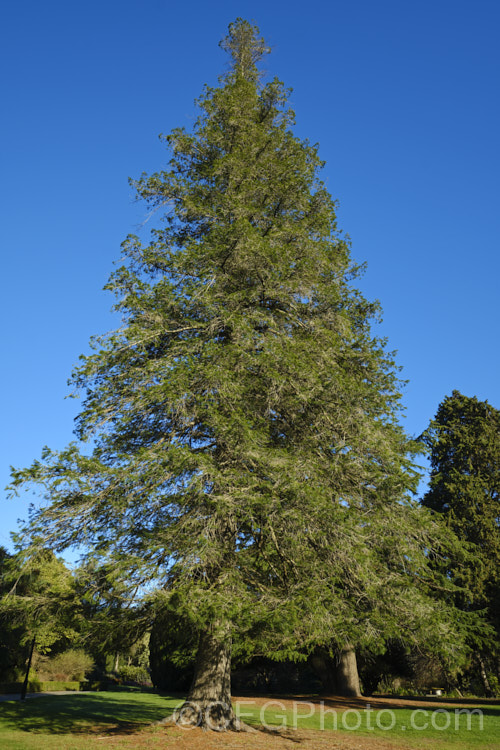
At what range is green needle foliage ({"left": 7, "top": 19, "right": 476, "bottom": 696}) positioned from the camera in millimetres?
8219

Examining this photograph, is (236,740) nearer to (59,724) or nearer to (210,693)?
(210,693)

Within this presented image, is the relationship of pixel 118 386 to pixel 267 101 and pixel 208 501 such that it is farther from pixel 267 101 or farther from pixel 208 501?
pixel 267 101

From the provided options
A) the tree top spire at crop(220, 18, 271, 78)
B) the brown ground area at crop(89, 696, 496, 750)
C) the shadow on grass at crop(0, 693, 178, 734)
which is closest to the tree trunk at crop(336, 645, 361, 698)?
the shadow on grass at crop(0, 693, 178, 734)

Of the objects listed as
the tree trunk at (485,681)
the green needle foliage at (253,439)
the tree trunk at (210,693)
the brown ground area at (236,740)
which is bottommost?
the tree trunk at (485,681)

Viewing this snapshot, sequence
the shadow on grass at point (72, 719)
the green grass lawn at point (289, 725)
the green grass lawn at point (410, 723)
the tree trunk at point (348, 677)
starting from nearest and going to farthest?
the green grass lawn at point (289, 725) → the shadow on grass at point (72, 719) → the green grass lawn at point (410, 723) → the tree trunk at point (348, 677)

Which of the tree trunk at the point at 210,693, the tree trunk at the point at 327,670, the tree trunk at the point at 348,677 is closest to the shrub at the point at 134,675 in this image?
the tree trunk at the point at 327,670

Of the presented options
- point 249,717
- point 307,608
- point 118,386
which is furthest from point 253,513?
point 249,717

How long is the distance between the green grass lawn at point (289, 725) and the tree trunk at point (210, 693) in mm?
623

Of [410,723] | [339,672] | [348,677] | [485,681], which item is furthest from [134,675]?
[410,723]

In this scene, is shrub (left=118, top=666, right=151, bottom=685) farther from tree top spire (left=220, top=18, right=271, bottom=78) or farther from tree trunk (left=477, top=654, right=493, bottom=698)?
tree top spire (left=220, top=18, right=271, bottom=78)

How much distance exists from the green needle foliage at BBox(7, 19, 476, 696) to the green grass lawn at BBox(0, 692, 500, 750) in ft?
8.95

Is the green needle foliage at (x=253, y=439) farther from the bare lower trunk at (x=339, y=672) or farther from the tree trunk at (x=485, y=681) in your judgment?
the tree trunk at (x=485, y=681)

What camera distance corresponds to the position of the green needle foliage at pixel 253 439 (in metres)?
8.22

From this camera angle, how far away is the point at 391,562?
34.8 feet
